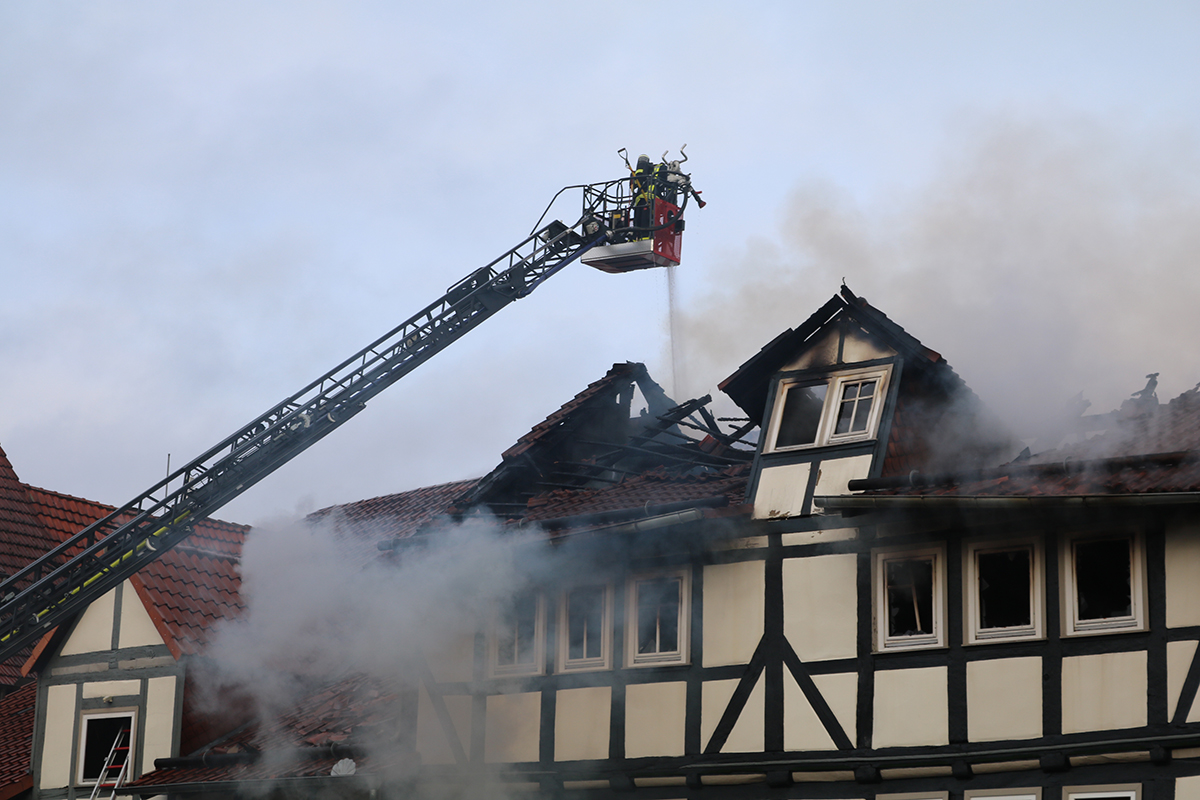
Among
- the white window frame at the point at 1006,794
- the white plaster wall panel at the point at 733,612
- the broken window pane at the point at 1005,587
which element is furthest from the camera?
the white plaster wall panel at the point at 733,612

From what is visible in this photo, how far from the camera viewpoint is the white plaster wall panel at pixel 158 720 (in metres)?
20.5

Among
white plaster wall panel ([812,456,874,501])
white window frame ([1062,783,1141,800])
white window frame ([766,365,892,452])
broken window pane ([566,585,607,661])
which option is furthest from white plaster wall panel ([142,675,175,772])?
white window frame ([1062,783,1141,800])

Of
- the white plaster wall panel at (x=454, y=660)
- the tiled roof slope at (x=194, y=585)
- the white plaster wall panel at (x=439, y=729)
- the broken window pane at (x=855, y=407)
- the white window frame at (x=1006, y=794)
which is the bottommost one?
the white window frame at (x=1006, y=794)

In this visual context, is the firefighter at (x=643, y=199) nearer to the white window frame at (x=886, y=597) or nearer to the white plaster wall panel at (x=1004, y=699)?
the white window frame at (x=886, y=597)

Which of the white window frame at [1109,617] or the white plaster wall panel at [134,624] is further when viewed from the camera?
the white plaster wall panel at [134,624]

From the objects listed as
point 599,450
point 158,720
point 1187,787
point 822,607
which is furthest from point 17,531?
point 1187,787

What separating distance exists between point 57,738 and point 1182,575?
15.8 m

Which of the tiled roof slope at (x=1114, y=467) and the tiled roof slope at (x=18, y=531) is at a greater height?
the tiled roof slope at (x=18, y=531)

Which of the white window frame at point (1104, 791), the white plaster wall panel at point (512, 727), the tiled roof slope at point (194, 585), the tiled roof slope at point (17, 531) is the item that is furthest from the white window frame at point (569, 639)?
the tiled roof slope at point (17, 531)

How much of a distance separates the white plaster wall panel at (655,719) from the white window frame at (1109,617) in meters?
4.26

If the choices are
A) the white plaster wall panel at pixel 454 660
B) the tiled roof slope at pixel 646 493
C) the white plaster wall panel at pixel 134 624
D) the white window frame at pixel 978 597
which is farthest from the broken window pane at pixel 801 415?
the white plaster wall panel at pixel 134 624

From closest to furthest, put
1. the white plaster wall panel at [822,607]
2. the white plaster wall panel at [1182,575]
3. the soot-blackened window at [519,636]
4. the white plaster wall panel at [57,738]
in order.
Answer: the white plaster wall panel at [1182,575] < the white plaster wall panel at [822,607] < the soot-blackened window at [519,636] < the white plaster wall panel at [57,738]

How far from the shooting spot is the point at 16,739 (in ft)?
76.4

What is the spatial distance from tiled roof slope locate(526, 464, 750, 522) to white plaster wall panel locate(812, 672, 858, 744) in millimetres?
2424
